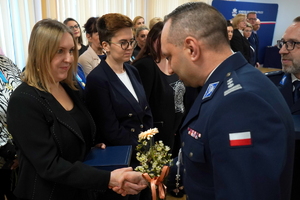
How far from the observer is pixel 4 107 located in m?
1.72

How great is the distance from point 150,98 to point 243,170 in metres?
1.69

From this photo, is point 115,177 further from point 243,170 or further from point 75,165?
point 243,170

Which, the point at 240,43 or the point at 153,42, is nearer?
the point at 153,42

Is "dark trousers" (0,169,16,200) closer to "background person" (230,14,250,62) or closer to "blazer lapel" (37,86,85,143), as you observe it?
"blazer lapel" (37,86,85,143)

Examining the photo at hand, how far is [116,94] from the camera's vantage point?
189cm

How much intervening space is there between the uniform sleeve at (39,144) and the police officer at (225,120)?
61 cm

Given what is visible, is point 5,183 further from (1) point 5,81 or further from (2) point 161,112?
(2) point 161,112

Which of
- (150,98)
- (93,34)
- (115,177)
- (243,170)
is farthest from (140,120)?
(93,34)

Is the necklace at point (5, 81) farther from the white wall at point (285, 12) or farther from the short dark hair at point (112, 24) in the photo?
the white wall at point (285, 12)

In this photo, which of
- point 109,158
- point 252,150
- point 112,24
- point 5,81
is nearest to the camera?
point 252,150

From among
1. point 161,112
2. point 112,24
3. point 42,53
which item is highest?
point 112,24

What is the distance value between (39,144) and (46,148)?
0.04 metres

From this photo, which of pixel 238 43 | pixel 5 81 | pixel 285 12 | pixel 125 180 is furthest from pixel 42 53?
pixel 285 12

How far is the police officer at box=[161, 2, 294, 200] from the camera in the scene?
0.77 m
